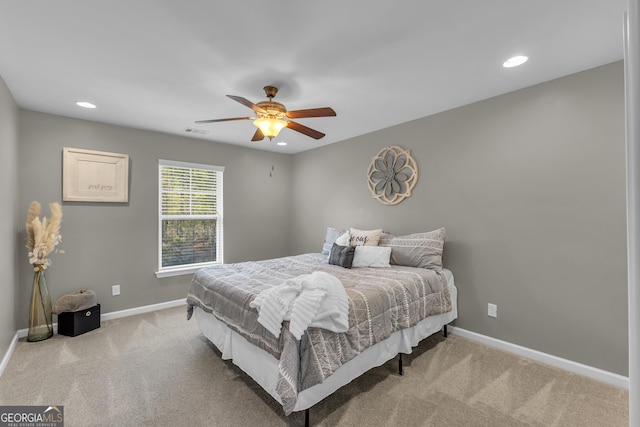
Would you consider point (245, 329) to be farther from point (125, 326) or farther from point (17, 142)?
point (17, 142)

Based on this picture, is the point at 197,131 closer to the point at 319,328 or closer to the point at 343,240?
the point at 343,240

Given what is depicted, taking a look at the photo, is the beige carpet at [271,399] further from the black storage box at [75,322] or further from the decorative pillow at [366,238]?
the decorative pillow at [366,238]

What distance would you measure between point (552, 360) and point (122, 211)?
16.5 ft

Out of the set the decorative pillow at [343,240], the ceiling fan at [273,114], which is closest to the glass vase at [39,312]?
the ceiling fan at [273,114]

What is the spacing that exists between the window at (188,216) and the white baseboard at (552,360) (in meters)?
3.62

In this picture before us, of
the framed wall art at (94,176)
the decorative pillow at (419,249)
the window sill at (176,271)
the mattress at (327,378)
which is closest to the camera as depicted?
the mattress at (327,378)

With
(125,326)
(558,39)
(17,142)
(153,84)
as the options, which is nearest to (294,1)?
(153,84)

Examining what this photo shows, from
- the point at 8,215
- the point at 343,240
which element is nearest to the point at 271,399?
the point at 343,240

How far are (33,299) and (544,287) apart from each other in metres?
5.15

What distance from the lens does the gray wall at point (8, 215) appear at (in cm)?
254

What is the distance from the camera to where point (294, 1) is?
1663 mm

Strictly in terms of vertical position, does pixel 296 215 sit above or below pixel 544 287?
above

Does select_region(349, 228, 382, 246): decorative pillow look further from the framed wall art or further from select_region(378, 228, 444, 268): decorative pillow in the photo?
the framed wall art

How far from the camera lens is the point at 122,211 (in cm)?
382
